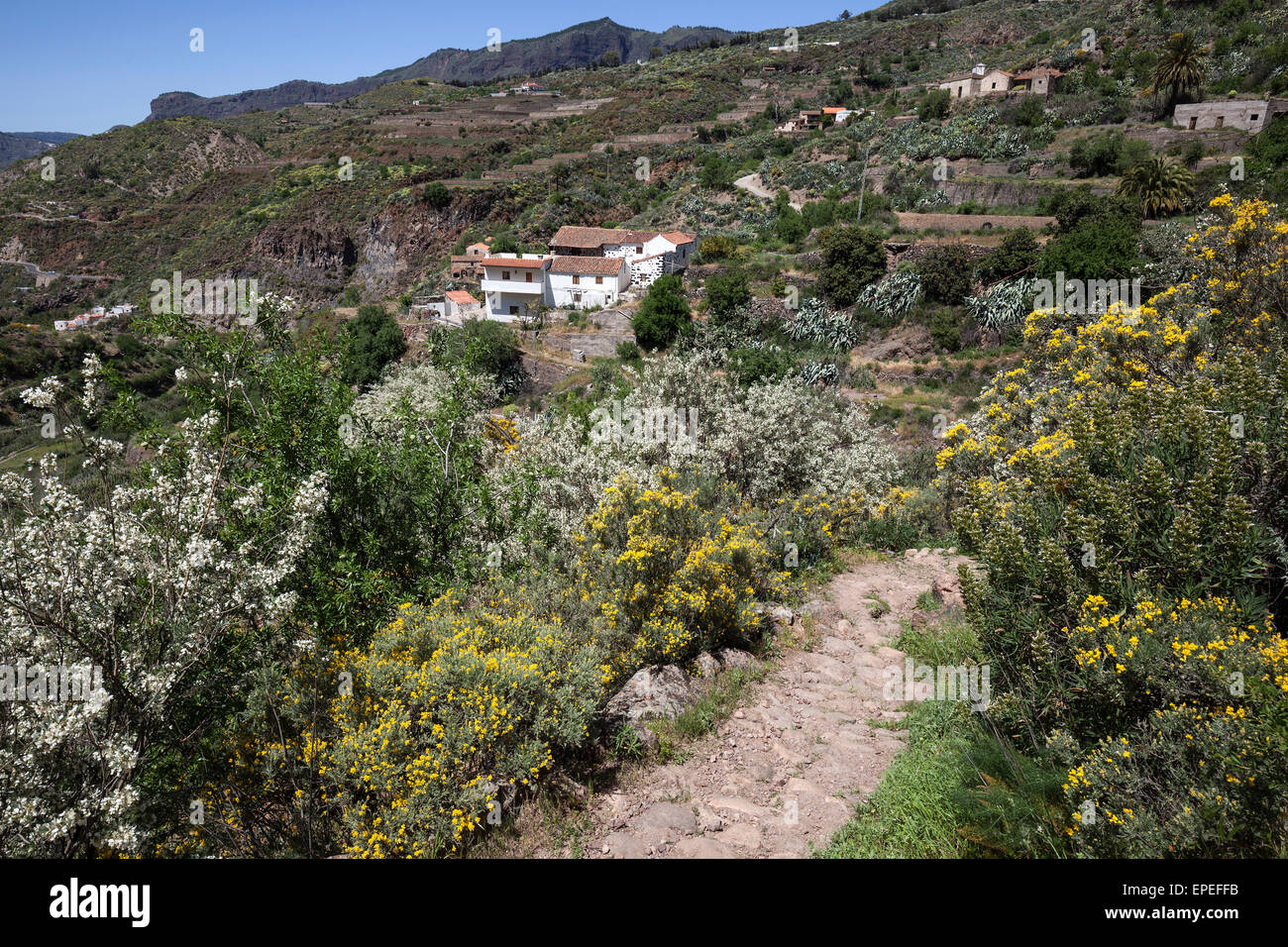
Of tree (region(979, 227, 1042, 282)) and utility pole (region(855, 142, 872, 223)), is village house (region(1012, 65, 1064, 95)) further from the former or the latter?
tree (region(979, 227, 1042, 282))

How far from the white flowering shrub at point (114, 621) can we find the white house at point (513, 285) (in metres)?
35.8

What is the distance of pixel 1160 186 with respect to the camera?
2380 centimetres

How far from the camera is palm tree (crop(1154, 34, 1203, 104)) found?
30.2 meters

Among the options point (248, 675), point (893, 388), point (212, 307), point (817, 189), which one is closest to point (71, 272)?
point (212, 307)

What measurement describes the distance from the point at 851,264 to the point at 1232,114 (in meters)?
18.1

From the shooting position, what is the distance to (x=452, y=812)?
4.05 metres

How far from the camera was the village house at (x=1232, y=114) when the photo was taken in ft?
90.1

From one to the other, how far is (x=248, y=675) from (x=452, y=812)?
1762mm

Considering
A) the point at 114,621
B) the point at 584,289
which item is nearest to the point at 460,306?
the point at 584,289

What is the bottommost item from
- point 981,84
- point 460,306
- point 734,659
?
point 734,659

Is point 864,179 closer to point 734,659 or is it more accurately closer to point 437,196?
point 734,659

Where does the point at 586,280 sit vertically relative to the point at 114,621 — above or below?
above
